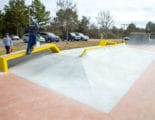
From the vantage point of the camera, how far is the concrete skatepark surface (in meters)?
5.88

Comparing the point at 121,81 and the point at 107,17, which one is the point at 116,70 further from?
the point at 107,17

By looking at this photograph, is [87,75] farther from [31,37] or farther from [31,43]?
[31,37]

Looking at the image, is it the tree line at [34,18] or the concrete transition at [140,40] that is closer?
the concrete transition at [140,40]

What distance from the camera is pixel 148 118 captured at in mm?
4703

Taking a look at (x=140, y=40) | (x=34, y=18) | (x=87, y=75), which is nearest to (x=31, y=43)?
(x=87, y=75)

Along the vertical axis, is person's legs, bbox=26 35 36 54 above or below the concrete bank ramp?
above

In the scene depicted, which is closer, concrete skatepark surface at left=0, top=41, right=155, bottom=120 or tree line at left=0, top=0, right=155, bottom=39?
concrete skatepark surface at left=0, top=41, right=155, bottom=120

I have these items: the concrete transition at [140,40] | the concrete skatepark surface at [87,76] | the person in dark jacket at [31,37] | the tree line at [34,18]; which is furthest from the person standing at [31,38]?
the tree line at [34,18]

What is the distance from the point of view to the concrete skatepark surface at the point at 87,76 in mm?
5875

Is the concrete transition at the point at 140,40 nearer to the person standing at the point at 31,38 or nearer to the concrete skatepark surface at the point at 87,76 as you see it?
the concrete skatepark surface at the point at 87,76

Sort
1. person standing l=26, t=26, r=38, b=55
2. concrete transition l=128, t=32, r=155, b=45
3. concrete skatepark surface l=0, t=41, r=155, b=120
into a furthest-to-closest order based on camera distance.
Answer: concrete transition l=128, t=32, r=155, b=45
person standing l=26, t=26, r=38, b=55
concrete skatepark surface l=0, t=41, r=155, b=120

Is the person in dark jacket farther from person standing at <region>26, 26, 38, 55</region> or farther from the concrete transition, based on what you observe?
the concrete transition

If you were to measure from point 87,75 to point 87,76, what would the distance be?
94mm

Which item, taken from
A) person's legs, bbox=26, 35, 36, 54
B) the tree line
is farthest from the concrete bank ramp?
the tree line
